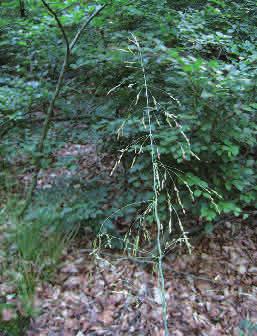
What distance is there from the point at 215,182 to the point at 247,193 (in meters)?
0.27

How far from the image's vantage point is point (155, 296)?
2791mm

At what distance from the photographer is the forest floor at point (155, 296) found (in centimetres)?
257

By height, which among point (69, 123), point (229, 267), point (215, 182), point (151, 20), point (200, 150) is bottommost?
point (229, 267)

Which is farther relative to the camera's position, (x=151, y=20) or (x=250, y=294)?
(x=151, y=20)

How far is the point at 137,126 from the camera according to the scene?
9.34ft

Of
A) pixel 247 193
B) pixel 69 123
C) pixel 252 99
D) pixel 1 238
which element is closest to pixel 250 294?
pixel 247 193

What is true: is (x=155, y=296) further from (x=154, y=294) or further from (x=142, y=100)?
(x=142, y=100)

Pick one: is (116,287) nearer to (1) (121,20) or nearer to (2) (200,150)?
(2) (200,150)

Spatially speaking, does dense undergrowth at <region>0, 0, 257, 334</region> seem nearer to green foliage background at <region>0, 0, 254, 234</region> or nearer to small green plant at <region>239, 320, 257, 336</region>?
green foliage background at <region>0, 0, 254, 234</region>

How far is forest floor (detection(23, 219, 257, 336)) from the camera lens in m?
2.57

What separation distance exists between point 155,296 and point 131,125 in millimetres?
1379

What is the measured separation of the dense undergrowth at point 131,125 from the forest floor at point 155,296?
8.1 inches

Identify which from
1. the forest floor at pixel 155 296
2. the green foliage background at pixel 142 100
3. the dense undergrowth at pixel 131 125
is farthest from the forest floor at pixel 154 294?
the green foliage background at pixel 142 100

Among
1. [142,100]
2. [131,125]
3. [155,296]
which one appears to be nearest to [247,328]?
[155,296]
